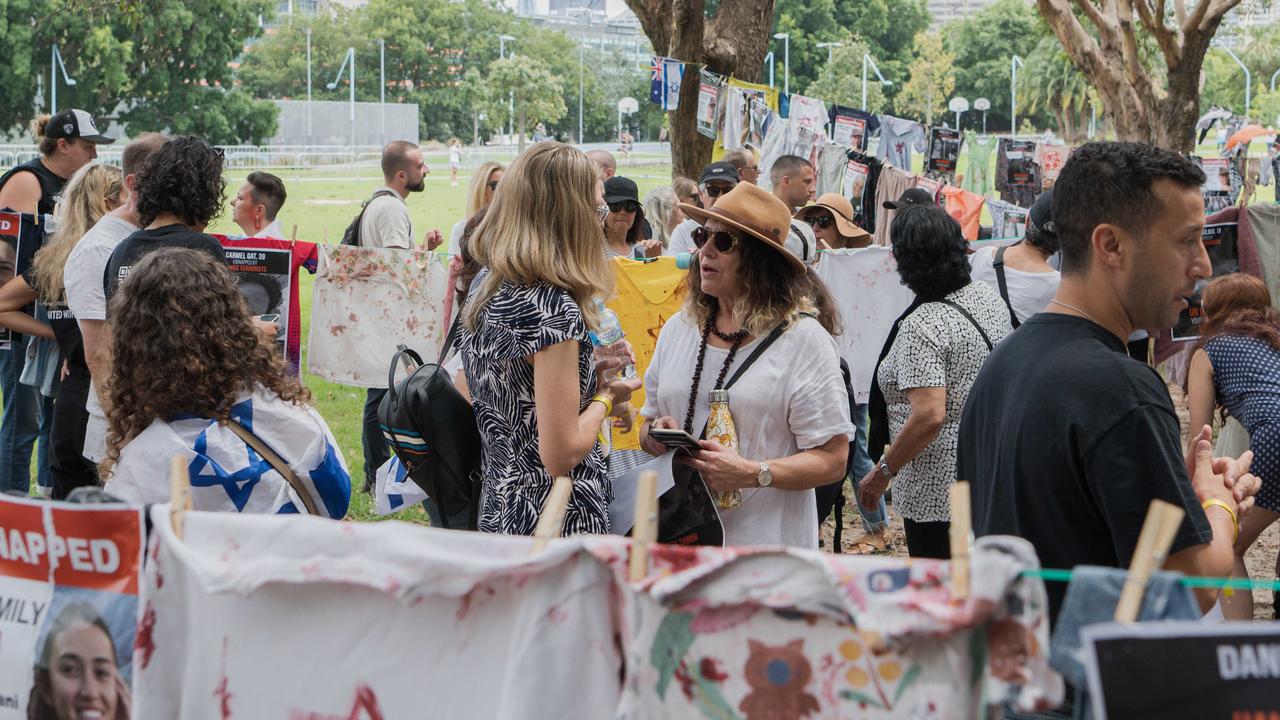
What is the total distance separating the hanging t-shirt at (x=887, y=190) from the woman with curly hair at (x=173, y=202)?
20.4ft

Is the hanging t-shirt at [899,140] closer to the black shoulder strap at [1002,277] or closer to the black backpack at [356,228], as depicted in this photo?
the black backpack at [356,228]

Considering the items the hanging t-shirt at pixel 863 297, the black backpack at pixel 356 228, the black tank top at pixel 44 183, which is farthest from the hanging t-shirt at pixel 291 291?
the hanging t-shirt at pixel 863 297

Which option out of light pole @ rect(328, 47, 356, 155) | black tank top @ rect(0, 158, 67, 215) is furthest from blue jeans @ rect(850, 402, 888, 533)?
light pole @ rect(328, 47, 356, 155)

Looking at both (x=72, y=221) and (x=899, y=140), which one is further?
(x=899, y=140)

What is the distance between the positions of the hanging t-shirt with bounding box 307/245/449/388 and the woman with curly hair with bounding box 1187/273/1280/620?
4.41 meters

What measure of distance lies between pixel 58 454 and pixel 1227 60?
9303 cm

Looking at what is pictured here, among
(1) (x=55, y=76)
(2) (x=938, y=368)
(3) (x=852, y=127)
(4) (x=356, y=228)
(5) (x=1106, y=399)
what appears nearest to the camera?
(5) (x=1106, y=399)

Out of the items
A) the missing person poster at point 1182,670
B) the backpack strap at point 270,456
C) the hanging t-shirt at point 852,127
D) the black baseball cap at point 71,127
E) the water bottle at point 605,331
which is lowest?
the backpack strap at point 270,456

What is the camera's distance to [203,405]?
3002mm

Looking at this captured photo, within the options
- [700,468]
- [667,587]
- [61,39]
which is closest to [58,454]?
[700,468]

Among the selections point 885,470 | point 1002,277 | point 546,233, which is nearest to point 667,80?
point 1002,277

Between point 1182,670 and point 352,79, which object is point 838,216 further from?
point 352,79

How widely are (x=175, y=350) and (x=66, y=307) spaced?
259 cm

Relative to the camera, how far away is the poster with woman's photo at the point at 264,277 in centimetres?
614
